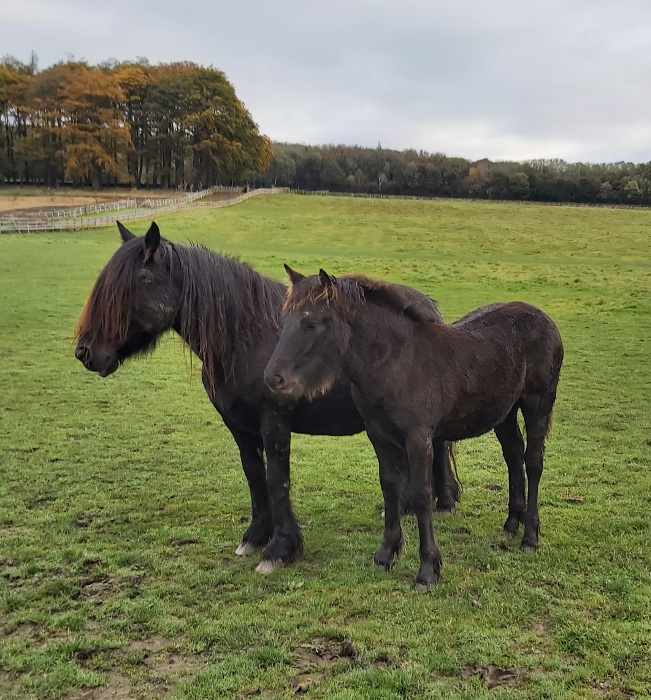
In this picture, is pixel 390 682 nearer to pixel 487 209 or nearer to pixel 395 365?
pixel 395 365

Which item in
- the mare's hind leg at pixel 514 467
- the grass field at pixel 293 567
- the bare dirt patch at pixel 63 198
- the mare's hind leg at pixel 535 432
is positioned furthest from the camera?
the bare dirt patch at pixel 63 198

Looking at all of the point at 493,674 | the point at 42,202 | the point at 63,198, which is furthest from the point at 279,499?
the point at 63,198

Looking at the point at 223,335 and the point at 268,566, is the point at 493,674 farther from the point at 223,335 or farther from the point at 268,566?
the point at 223,335

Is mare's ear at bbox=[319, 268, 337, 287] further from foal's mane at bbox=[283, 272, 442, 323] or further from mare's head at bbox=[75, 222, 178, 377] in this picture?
mare's head at bbox=[75, 222, 178, 377]

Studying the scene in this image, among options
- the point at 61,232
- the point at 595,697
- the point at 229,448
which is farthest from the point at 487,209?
the point at 595,697

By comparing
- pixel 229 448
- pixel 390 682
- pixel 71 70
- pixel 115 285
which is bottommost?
pixel 229 448

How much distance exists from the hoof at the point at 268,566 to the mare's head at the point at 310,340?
1.43 meters

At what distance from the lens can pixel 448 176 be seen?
86312 mm

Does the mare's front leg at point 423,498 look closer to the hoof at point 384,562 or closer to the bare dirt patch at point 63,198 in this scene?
the hoof at point 384,562

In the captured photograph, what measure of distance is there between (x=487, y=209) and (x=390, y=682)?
191ft

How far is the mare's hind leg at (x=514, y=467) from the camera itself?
5.05m

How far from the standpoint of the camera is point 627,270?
26.0 m

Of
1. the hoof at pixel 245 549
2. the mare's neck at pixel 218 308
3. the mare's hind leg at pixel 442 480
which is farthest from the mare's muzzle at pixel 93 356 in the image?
the mare's hind leg at pixel 442 480

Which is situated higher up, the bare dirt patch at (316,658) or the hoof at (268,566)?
the bare dirt patch at (316,658)
